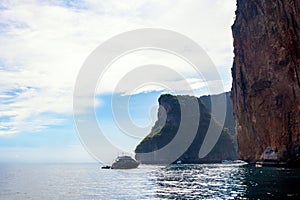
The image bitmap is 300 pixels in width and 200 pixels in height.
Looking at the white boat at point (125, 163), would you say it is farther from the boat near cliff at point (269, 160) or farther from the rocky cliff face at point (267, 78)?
the boat near cliff at point (269, 160)

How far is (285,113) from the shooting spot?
303 ft

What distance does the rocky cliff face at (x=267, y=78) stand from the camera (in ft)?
272

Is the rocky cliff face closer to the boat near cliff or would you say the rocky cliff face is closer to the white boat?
the boat near cliff

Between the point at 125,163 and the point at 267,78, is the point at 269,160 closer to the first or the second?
→ the point at 267,78

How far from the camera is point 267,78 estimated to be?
9825 centimetres

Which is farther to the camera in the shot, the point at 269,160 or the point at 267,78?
the point at 269,160

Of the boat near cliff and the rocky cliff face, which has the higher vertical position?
the rocky cliff face

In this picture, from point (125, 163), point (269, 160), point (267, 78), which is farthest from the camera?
point (125, 163)

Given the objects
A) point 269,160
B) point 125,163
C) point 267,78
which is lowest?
point 125,163

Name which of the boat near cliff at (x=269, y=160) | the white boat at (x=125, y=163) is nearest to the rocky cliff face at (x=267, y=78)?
the boat near cliff at (x=269, y=160)

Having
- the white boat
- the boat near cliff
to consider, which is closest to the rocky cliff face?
the boat near cliff

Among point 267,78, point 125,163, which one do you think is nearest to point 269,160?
point 267,78

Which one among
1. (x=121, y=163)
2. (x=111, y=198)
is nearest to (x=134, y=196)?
(x=111, y=198)

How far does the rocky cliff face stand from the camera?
82875mm
